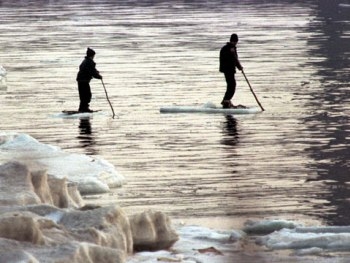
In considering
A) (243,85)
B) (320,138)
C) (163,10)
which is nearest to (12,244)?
(320,138)

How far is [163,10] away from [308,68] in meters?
52.7

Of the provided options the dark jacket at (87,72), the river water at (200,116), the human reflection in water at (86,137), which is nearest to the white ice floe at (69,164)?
the river water at (200,116)

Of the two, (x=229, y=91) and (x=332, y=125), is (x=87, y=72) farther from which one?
(x=332, y=125)

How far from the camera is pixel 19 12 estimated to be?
96.4 meters

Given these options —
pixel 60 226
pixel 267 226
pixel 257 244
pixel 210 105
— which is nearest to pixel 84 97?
pixel 210 105

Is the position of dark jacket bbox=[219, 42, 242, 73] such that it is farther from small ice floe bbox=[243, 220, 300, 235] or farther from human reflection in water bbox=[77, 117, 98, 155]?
small ice floe bbox=[243, 220, 300, 235]

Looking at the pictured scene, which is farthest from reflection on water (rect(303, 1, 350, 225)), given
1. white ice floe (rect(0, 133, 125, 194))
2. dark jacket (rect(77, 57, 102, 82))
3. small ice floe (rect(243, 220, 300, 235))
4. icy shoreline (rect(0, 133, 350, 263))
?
dark jacket (rect(77, 57, 102, 82))

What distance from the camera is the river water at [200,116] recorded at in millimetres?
18266

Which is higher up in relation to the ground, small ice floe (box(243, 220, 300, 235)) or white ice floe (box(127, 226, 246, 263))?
white ice floe (box(127, 226, 246, 263))

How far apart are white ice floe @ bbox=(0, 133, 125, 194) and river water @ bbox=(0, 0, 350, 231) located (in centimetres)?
35

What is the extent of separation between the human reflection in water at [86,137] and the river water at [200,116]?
4cm

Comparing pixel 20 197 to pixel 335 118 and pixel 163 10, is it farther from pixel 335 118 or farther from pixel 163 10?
pixel 163 10

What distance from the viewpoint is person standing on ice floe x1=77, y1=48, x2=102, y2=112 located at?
30625mm

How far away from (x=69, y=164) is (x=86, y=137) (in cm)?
656
